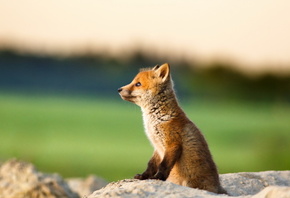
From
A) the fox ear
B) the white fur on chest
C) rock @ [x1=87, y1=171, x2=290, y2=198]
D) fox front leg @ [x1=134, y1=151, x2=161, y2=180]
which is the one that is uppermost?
the fox ear

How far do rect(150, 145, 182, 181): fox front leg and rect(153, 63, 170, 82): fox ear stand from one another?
34.2 inches

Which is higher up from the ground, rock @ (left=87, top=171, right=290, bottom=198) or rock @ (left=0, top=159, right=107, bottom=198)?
rock @ (left=0, top=159, right=107, bottom=198)

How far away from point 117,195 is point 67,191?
3797mm

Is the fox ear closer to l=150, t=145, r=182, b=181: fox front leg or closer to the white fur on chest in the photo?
the white fur on chest

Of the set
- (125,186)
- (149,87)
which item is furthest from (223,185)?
(125,186)

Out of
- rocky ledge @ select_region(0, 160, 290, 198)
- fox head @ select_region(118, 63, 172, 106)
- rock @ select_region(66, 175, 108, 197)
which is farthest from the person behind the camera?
rock @ select_region(66, 175, 108, 197)

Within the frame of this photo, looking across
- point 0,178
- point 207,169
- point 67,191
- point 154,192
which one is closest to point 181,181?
point 207,169

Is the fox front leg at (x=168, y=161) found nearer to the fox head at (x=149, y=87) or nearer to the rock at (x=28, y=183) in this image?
the fox head at (x=149, y=87)

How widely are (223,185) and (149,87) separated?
152 centimetres

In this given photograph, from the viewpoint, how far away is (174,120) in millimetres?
7242

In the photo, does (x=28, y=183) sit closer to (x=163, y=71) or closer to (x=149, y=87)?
(x=149, y=87)

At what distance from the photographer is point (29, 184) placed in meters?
9.34

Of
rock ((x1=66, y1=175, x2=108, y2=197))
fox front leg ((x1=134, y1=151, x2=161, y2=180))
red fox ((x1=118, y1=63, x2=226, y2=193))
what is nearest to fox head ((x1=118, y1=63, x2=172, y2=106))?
red fox ((x1=118, y1=63, x2=226, y2=193))

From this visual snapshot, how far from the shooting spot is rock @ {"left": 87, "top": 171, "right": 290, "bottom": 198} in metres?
5.44
